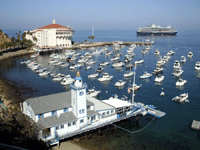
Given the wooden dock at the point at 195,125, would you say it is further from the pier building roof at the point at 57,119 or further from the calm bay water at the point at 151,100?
the pier building roof at the point at 57,119

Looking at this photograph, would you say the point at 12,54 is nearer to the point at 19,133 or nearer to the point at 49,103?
the point at 49,103

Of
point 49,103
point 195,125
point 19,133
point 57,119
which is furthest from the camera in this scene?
point 195,125

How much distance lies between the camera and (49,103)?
30.2 meters

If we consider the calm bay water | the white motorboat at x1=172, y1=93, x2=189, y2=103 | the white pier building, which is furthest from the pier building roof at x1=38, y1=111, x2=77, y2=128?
the white motorboat at x1=172, y1=93, x2=189, y2=103

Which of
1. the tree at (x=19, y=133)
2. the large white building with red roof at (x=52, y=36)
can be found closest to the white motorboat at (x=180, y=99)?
the tree at (x=19, y=133)

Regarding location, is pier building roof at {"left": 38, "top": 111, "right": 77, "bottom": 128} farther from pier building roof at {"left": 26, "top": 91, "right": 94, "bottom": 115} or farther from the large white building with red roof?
the large white building with red roof

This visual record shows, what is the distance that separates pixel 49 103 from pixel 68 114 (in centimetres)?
346

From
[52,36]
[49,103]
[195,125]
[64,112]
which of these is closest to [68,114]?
[64,112]

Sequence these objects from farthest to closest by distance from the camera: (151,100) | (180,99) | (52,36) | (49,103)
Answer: (52,36) → (151,100) → (180,99) → (49,103)

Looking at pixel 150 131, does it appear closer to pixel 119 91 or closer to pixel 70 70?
pixel 119 91

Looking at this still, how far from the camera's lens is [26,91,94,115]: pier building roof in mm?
28941

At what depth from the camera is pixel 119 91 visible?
51.8 m

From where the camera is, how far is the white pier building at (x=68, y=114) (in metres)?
27.7

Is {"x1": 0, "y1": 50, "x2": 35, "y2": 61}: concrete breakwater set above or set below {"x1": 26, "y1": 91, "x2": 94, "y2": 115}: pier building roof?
above
